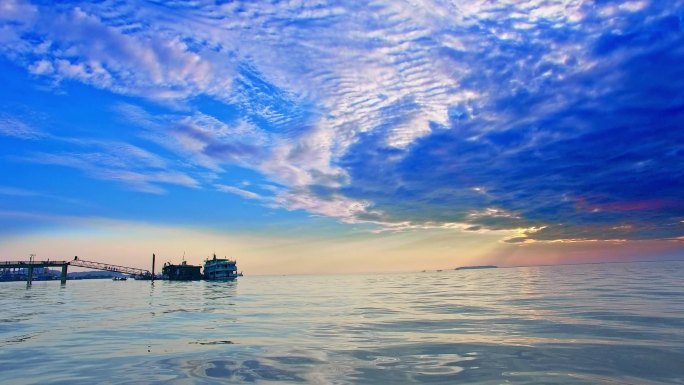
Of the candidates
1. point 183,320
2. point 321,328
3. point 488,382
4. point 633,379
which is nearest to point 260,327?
point 321,328

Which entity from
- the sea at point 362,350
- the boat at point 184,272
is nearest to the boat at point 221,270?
the boat at point 184,272

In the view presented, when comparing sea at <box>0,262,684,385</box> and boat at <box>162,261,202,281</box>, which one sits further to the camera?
boat at <box>162,261,202,281</box>

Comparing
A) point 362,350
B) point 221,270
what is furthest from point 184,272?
point 362,350

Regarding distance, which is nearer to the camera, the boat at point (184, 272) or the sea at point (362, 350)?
the sea at point (362, 350)

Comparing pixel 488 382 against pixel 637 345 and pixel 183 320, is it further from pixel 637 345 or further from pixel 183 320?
pixel 183 320

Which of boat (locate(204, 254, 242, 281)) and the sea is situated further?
boat (locate(204, 254, 242, 281))

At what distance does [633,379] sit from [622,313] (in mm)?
13770

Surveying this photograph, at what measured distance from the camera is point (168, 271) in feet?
473

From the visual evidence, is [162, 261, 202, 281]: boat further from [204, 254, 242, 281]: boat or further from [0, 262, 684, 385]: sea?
[0, 262, 684, 385]: sea

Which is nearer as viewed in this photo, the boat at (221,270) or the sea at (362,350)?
the sea at (362,350)

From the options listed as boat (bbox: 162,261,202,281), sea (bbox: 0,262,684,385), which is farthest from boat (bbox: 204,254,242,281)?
sea (bbox: 0,262,684,385)

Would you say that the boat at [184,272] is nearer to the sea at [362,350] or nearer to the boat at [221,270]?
the boat at [221,270]

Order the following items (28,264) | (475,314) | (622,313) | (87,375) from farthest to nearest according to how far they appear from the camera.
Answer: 1. (28,264)
2. (475,314)
3. (622,313)
4. (87,375)

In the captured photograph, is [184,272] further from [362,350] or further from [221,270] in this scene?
[362,350]
